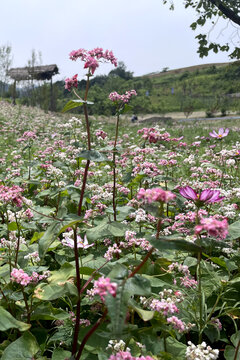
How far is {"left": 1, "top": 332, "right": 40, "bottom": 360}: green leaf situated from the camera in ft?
4.30

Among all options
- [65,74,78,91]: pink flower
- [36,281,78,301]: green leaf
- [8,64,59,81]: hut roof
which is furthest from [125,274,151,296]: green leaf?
[8,64,59,81]: hut roof

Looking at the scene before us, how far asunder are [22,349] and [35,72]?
30552 millimetres

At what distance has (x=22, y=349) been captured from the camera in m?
1.35

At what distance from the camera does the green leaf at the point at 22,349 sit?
1312 mm

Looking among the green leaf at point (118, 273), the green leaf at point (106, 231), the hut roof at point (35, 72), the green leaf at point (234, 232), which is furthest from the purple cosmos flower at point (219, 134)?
the hut roof at point (35, 72)

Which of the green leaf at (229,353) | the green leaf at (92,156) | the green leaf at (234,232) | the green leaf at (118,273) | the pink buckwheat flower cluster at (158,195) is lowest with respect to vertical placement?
the green leaf at (229,353)

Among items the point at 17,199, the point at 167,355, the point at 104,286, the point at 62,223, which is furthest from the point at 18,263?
the point at 104,286

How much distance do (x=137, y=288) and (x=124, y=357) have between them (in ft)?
0.74

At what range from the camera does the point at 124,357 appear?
3.21 feet

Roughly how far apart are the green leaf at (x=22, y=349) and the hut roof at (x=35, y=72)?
30.0 metres

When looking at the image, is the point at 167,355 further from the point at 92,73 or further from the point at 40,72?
the point at 40,72

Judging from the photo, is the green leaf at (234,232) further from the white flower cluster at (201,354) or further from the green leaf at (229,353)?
the white flower cluster at (201,354)

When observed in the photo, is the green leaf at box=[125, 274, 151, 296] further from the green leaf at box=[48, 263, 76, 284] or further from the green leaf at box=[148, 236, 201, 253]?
the green leaf at box=[48, 263, 76, 284]

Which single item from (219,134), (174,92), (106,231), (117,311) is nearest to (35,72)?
(219,134)
